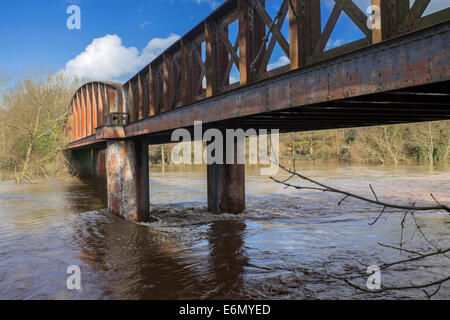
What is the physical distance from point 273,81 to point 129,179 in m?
8.27

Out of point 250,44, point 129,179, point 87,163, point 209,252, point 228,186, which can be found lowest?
point 209,252

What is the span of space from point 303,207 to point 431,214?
4450 mm

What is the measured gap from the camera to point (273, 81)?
534cm

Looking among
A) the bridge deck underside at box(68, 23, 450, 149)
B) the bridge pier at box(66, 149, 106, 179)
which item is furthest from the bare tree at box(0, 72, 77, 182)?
the bridge deck underside at box(68, 23, 450, 149)

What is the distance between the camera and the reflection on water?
6164mm

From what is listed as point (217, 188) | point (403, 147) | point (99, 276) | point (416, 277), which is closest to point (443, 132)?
point (403, 147)

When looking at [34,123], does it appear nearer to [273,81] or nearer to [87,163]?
[87,163]

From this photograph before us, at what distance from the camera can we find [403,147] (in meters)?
45.3

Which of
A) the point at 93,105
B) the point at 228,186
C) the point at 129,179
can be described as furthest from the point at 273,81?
the point at 93,105

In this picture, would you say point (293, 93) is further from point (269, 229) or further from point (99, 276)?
point (269, 229)

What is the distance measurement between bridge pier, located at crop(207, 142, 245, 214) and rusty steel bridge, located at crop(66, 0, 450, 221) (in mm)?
33

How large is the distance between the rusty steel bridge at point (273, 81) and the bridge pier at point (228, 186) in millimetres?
33

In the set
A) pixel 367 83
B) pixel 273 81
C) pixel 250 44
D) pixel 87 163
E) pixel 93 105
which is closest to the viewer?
pixel 367 83

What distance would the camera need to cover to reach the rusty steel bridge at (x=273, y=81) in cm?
367
